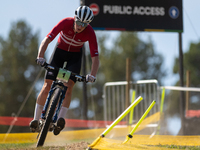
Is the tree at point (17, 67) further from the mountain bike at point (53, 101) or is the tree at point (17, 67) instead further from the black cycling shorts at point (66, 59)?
the mountain bike at point (53, 101)

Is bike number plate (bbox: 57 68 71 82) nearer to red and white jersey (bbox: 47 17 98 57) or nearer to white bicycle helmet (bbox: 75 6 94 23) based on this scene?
red and white jersey (bbox: 47 17 98 57)

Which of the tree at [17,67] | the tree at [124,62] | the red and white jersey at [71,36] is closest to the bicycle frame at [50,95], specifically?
the red and white jersey at [71,36]

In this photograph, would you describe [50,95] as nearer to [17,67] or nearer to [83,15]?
[83,15]

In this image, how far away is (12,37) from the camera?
46969 millimetres

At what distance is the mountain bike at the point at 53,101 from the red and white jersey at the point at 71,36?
2.01 feet

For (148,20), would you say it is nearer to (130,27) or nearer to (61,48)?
(130,27)

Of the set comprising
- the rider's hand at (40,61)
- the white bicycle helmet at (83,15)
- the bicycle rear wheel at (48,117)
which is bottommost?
the bicycle rear wheel at (48,117)

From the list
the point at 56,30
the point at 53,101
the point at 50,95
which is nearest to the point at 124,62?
the point at 56,30

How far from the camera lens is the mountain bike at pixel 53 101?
16.6 feet

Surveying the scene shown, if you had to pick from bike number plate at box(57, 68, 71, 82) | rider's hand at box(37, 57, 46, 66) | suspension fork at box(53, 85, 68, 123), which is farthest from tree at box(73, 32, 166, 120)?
rider's hand at box(37, 57, 46, 66)

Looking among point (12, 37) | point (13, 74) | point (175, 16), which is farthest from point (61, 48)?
point (12, 37)

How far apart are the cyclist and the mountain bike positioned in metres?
0.12

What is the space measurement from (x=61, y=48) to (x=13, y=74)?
3783cm

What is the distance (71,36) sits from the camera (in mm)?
5762
